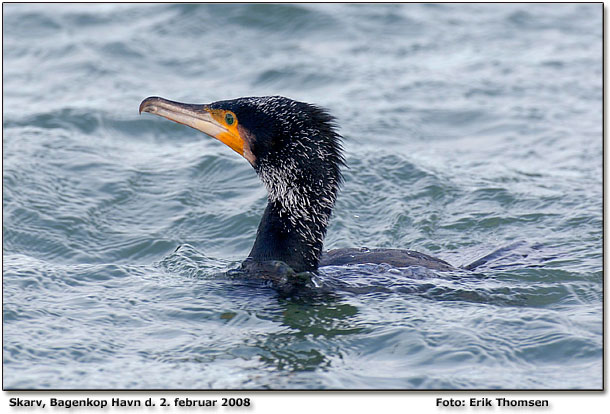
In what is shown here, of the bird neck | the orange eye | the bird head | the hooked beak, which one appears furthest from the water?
the orange eye

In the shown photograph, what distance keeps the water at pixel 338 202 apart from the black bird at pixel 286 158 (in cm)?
34

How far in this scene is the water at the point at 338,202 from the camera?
5789 millimetres

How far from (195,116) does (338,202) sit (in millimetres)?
2598

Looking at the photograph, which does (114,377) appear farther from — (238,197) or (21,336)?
(238,197)

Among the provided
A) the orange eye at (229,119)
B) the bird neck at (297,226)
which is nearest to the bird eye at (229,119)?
the orange eye at (229,119)

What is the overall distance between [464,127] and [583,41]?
365 cm

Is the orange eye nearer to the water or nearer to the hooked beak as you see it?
the hooked beak

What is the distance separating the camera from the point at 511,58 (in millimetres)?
13297

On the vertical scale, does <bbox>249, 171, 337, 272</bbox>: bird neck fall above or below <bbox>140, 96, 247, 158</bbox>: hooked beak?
below

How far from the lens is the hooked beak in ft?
22.3

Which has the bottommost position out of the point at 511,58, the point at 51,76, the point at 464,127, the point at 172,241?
the point at 172,241

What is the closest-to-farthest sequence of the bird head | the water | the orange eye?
the water → the bird head → the orange eye

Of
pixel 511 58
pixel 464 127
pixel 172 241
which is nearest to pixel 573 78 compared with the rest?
pixel 511 58

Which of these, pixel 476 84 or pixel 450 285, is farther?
pixel 476 84
